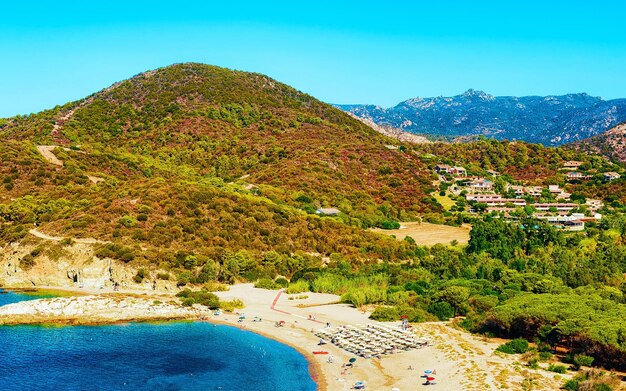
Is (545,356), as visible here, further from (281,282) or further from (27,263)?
(27,263)

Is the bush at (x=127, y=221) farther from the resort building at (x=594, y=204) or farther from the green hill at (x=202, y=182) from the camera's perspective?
the resort building at (x=594, y=204)

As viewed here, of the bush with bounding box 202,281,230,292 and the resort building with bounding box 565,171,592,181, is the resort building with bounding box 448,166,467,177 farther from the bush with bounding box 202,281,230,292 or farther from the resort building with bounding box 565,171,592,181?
the bush with bounding box 202,281,230,292

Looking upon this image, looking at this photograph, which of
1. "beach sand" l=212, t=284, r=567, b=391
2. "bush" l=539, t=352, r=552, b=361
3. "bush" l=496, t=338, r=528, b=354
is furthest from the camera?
"bush" l=496, t=338, r=528, b=354

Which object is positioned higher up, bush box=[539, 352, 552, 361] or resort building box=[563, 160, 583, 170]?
resort building box=[563, 160, 583, 170]

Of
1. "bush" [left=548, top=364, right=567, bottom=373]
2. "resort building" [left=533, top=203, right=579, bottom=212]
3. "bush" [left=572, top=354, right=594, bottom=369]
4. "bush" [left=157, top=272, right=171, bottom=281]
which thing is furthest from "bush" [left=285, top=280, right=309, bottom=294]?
"resort building" [left=533, top=203, right=579, bottom=212]

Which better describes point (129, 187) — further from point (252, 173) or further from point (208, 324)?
point (252, 173)

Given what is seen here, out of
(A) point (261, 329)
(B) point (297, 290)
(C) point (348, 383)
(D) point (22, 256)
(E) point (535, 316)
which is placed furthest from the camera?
(D) point (22, 256)

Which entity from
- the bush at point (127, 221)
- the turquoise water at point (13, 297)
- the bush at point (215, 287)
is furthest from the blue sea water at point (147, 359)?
the bush at point (127, 221)

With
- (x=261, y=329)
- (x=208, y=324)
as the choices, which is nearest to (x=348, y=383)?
(x=261, y=329)
